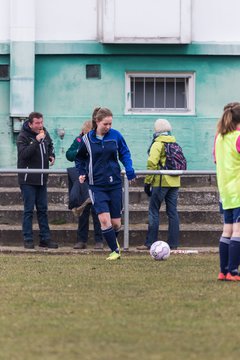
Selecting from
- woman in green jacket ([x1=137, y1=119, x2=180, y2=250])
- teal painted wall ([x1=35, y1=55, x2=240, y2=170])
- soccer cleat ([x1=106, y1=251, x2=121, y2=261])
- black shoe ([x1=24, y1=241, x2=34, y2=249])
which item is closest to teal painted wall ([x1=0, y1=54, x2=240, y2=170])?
teal painted wall ([x1=35, y1=55, x2=240, y2=170])

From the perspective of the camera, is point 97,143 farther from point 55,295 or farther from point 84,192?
point 55,295

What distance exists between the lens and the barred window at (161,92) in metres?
18.9

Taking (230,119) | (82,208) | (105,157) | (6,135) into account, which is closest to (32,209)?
(82,208)

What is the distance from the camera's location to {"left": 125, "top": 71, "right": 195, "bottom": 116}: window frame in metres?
18.8

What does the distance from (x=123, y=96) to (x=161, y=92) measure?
2.18 feet

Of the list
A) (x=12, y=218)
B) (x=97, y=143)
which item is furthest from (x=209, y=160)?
(x=97, y=143)

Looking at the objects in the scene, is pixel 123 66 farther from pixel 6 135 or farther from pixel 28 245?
pixel 28 245

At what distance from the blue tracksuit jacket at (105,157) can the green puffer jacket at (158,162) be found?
5.95 ft

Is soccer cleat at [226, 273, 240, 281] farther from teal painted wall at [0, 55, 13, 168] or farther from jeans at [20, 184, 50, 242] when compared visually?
teal painted wall at [0, 55, 13, 168]

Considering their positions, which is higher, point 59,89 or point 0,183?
point 59,89

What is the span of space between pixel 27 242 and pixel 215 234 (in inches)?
109

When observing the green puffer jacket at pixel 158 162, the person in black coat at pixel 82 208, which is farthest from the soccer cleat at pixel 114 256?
the green puffer jacket at pixel 158 162

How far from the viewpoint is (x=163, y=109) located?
1886cm

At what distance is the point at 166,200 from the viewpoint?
52.3 feet
